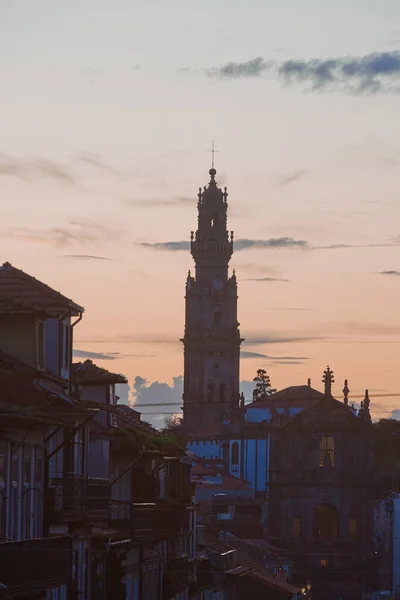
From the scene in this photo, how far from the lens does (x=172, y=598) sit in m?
59.1

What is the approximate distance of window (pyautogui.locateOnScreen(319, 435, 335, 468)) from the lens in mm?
166125

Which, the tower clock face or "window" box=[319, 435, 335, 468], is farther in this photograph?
the tower clock face

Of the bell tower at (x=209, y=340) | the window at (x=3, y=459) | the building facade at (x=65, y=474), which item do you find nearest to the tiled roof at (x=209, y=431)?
the bell tower at (x=209, y=340)

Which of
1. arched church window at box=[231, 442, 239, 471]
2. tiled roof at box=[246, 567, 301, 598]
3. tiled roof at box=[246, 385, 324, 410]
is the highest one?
tiled roof at box=[246, 385, 324, 410]

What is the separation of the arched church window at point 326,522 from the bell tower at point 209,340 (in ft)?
92.3

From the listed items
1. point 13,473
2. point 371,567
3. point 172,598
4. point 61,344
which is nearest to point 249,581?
point 172,598

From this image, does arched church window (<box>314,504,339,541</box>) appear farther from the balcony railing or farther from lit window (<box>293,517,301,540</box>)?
the balcony railing

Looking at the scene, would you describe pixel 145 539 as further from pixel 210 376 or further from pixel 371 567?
pixel 210 376

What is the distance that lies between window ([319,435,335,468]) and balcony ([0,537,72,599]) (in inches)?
5110

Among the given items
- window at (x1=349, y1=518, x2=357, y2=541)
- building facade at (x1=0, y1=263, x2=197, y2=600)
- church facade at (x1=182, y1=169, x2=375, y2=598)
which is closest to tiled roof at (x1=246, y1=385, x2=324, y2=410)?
church facade at (x1=182, y1=169, x2=375, y2=598)

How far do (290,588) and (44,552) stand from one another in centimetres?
5617

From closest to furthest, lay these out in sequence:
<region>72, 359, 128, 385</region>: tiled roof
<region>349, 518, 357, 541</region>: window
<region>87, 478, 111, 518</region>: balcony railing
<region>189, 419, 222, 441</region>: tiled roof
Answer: <region>87, 478, 111, 518</region>: balcony railing → <region>72, 359, 128, 385</region>: tiled roof → <region>349, 518, 357, 541</region>: window → <region>189, 419, 222, 441</region>: tiled roof

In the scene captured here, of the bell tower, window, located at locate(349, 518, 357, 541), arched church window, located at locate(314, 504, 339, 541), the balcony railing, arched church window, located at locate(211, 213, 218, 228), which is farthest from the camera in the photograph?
arched church window, located at locate(211, 213, 218, 228)

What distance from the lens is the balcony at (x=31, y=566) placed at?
106ft
